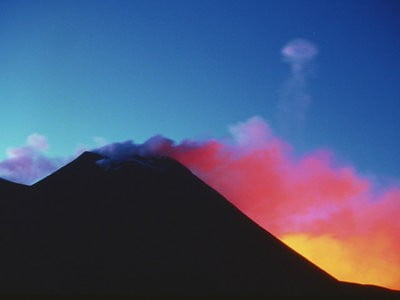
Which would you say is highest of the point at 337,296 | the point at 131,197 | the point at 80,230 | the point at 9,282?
the point at 131,197

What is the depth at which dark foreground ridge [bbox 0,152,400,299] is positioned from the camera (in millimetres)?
20672

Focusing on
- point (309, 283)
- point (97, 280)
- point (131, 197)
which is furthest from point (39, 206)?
point (309, 283)

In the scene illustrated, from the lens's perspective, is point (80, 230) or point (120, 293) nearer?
point (120, 293)

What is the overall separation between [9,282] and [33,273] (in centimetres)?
151

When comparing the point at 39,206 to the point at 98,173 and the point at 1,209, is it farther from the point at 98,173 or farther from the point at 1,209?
the point at 98,173

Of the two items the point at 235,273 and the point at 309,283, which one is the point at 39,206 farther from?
the point at 309,283

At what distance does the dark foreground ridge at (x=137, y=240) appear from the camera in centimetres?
2067

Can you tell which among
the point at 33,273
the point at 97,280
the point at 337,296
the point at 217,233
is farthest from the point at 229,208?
the point at 33,273

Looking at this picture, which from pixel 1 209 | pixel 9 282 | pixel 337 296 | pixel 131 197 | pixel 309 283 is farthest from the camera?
pixel 131 197

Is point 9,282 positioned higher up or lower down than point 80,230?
lower down

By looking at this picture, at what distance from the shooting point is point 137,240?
2484 cm

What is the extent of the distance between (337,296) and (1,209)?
24.4 meters

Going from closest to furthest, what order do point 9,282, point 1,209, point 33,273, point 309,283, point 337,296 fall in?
1. point 9,282
2. point 33,273
3. point 337,296
4. point 309,283
5. point 1,209

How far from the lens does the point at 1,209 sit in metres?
26.2
